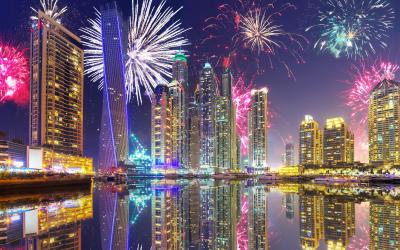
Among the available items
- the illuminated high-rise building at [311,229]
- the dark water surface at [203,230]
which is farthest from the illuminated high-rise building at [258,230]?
the illuminated high-rise building at [311,229]

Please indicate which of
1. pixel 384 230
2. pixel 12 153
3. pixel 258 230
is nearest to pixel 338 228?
pixel 384 230

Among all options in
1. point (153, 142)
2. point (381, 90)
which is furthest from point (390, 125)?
point (153, 142)

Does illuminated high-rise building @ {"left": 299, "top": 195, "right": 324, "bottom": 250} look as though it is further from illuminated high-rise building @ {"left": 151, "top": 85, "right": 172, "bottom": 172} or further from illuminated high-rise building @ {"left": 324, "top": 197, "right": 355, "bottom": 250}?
illuminated high-rise building @ {"left": 151, "top": 85, "right": 172, "bottom": 172}

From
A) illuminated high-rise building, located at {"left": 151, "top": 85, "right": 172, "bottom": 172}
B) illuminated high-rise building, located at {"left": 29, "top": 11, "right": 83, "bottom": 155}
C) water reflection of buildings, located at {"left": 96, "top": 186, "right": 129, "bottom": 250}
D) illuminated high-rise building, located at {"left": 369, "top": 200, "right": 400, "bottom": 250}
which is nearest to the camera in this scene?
illuminated high-rise building, located at {"left": 369, "top": 200, "right": 400, "bottom": 250}

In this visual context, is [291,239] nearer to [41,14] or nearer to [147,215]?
[147,215]

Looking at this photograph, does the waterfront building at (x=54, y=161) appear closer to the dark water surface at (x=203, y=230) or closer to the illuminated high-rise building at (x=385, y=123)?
the dark water surface at (x=203, y=230)

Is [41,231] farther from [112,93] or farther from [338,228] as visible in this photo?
[112,93]

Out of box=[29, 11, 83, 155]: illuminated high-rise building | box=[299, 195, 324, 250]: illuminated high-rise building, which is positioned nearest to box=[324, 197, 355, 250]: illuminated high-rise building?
box=[299, 195, 324, 250]: illuminated high-rise building
